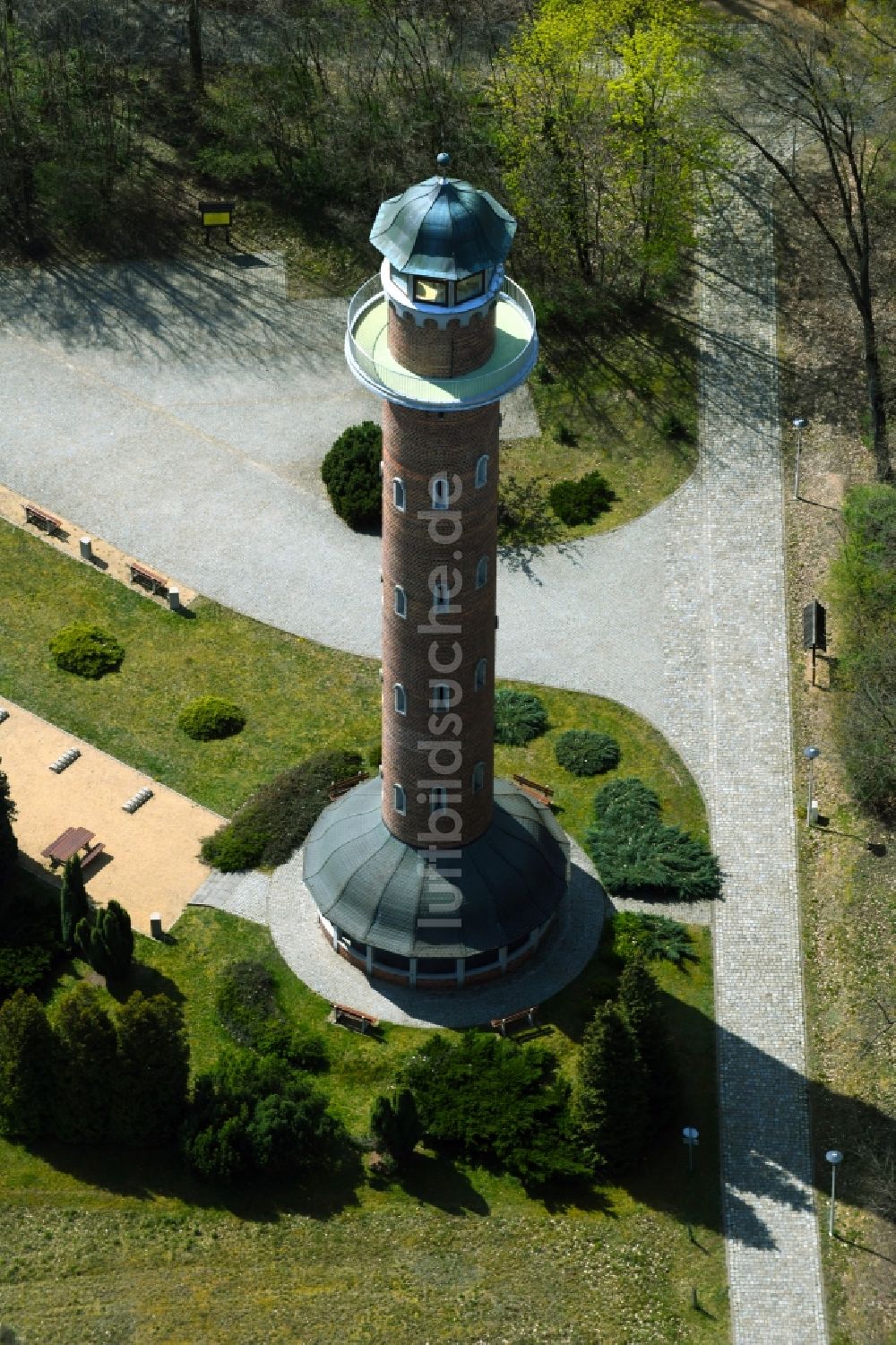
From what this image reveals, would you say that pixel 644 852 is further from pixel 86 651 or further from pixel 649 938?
pixel 86 651

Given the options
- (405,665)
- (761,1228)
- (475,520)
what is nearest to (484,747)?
(405,665)

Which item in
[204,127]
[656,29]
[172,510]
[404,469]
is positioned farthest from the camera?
[204,127]

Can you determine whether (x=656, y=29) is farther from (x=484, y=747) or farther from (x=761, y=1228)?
(x=761, y=1228)

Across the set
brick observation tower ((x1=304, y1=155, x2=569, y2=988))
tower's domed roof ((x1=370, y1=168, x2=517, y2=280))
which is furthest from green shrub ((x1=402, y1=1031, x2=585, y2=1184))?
tower's domed roof ((x1=370, y1=168, x2=517, y2=280))

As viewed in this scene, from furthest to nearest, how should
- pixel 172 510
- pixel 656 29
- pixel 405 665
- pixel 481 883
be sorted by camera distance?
pixel 656 29, pixel 172 510, pixel 481 883, pixel 405 665

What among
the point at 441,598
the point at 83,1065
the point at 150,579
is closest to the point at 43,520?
the point at 150,579

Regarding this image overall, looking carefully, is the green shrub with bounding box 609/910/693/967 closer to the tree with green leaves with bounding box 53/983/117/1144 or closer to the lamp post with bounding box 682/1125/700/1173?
the lamp post with bounding box 682/1125/700/1173

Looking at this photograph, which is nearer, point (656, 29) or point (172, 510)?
point (172, 510)
